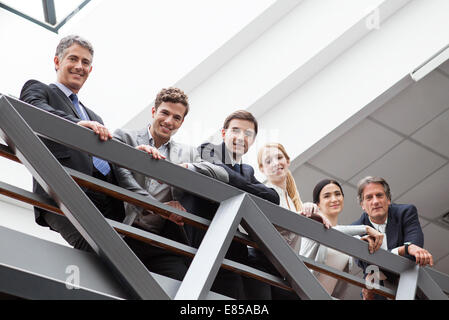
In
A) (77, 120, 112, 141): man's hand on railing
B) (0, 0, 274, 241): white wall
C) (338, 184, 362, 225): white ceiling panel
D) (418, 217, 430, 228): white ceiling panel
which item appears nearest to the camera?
(77, 120, 112, 141): man's hand on railing

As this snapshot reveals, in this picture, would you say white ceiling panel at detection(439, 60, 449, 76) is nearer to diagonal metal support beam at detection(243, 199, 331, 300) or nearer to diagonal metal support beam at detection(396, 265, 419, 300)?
diagonal metal support beam at detection(396, 265, 419, 300)

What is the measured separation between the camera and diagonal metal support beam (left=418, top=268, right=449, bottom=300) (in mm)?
3311

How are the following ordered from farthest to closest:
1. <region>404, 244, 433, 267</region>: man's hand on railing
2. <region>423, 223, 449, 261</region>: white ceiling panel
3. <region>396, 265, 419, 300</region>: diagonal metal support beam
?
<region>423, 223, 449, 261</region>: white ceiling panel
<region>404, 244, 433, 267</region>: man's hand on railing
<region>396, 265, 419, 300</region>: diagonal metal support beam

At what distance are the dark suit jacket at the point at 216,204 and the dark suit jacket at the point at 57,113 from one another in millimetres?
311

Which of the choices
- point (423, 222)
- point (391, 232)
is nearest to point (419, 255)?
point (391, 232)

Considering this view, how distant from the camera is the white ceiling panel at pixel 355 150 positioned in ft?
20.0

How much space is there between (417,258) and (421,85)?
293 centimetres

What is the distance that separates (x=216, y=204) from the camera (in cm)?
295

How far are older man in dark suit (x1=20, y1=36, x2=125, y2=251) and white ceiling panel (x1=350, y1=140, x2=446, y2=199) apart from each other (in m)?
4.00

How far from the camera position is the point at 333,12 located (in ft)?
18.6

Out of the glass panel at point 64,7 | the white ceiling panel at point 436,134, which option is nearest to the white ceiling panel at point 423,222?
the white ceiling panel at point 436,134

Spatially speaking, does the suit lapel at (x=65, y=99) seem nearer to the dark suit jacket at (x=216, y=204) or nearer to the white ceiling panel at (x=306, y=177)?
the dark suit jacket at (x=216, y=204)
